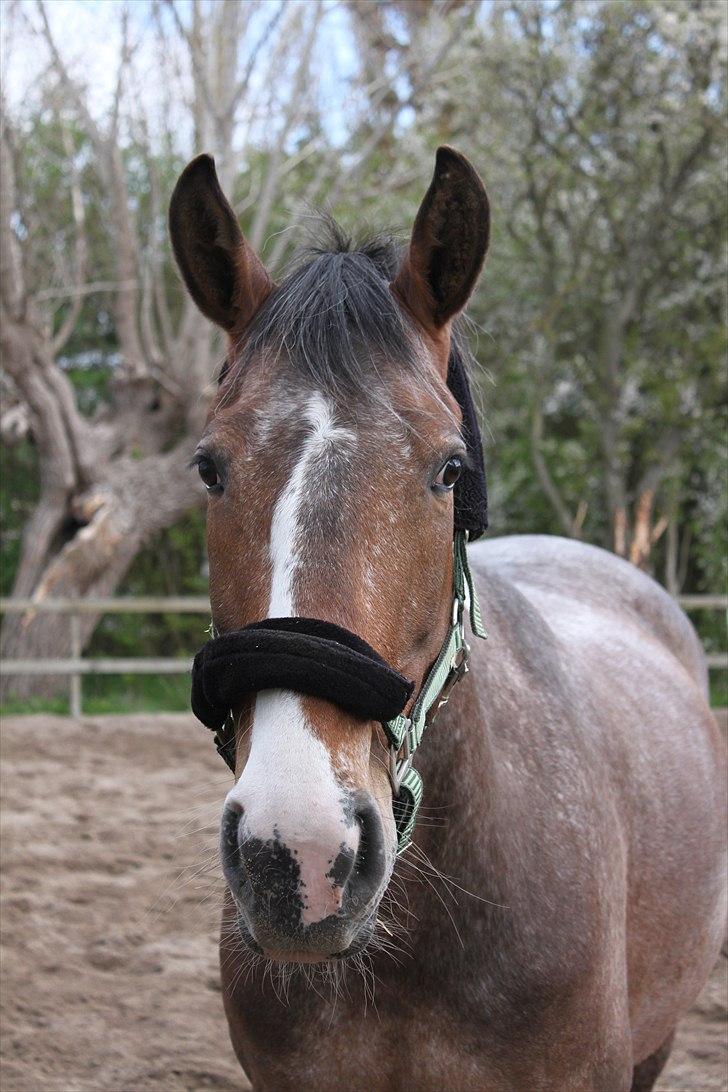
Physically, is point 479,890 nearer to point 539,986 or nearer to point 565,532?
point 539,986

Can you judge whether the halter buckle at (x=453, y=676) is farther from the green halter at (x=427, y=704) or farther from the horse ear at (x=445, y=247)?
the horse ear at (x=445, y=247)

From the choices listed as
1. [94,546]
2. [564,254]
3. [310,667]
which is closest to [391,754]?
[310,667]

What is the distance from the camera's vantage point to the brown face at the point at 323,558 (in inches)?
57.4

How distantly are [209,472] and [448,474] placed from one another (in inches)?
17.0

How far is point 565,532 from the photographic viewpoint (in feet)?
43.0

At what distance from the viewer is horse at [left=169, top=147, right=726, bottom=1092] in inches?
59.8

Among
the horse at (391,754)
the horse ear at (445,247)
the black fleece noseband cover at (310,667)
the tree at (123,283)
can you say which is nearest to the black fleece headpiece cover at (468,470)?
the horse at (391,754)

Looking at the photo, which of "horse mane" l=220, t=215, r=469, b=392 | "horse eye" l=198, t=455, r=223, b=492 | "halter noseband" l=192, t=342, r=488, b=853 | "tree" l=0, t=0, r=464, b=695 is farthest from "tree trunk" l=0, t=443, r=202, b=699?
"halter noseband" l=192, t=342, r=488, b=853

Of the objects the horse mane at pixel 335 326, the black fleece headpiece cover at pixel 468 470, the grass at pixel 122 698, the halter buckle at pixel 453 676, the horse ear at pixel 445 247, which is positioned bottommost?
the grass at pixel 122 698

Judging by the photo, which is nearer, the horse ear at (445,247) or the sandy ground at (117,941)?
the horse ear at (445,247)

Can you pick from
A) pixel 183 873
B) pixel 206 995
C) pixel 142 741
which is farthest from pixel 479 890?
pixel 142 741

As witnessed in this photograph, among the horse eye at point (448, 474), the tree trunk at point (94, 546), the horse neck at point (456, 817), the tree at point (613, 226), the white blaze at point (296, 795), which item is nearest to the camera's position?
the white blaze at point (296, 795)

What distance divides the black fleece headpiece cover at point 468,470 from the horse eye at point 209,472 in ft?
1.63

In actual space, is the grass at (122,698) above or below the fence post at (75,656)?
below
